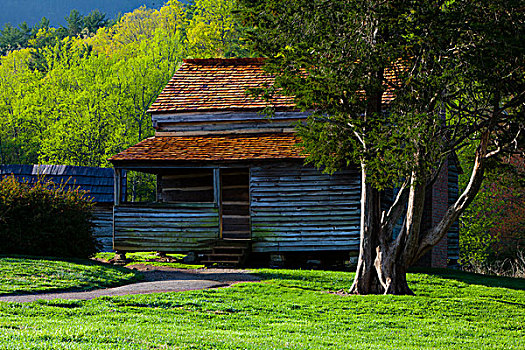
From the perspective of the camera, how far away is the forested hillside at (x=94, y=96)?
1596 inches

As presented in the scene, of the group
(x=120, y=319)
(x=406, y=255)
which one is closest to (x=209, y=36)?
(x=406, y=255)

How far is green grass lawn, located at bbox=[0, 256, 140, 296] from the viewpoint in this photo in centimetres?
1470

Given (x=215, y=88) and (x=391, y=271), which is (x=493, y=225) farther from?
(x=391, y=271)

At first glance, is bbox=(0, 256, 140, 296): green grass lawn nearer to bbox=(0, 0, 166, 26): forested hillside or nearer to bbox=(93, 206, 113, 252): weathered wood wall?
bbox=(93, 206, 113, 252): weathered wood wall

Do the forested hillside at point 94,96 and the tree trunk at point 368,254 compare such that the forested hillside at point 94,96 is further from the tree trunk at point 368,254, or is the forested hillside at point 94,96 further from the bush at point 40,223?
the tree trunk at point 368,254

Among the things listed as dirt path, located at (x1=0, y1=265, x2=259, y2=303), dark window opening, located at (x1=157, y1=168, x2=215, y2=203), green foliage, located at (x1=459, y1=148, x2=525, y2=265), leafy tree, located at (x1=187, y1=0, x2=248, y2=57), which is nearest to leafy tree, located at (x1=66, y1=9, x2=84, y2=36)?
leafy tree, located at (x1=187, y1=0, x2=248, y2=57)

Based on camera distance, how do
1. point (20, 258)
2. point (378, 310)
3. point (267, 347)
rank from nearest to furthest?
1. point (267, 347)
2. point (378, 310)
3. point (20, 258)

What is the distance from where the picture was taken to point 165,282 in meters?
16.5

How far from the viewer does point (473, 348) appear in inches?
395

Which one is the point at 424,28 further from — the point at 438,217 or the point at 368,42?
the point at 438,217

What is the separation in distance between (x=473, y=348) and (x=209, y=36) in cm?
4354

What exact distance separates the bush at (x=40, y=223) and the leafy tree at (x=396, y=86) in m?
8.35

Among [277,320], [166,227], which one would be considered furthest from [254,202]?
[277,320]

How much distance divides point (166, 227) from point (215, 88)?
651 cm
